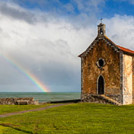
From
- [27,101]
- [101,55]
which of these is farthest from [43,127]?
[101,55]

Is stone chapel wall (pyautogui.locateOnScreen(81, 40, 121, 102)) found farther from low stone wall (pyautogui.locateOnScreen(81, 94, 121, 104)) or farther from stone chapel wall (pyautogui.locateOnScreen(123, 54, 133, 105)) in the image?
stone chapel wall (pyautogui.locateOnScreen(123, 54, 133, 105))

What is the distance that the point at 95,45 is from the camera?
33812mm

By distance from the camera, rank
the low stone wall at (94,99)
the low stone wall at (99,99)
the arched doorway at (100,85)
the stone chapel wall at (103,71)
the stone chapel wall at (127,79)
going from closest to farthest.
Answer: the low stone wall at (99,99) → the low stone wall at (94,99) → the stone chapel wall at (127,79) → the stone chapel wall at (103,71) → the arched doorway at (100,85)

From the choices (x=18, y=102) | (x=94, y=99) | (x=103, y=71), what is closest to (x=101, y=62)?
(x=103, y=71)

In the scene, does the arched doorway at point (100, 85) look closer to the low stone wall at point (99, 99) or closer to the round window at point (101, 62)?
the low stone wall at point (99, 99)

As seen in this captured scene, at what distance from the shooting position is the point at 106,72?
3212 centimetres

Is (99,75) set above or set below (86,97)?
above

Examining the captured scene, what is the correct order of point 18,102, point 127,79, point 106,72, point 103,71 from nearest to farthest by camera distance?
1. point 127,79
2. point 18,102
3. point 106,72
4. point 103,71

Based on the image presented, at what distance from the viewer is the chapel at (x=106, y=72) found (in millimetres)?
30547

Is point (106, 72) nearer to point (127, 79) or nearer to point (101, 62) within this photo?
point (101, 62)

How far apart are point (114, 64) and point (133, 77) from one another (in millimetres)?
4351

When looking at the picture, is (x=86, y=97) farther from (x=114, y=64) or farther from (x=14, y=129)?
(x=14, y=129)

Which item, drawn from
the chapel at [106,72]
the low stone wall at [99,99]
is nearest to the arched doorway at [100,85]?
the chapel at [106,72]

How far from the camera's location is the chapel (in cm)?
3055
